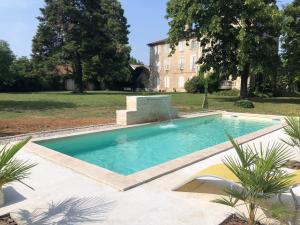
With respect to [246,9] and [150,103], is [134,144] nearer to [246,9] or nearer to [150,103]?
[150,103]

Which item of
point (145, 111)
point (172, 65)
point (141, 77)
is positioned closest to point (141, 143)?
point (145, 111)

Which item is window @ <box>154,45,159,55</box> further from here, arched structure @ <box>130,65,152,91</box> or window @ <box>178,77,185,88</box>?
window @ <box>178,77,185,88</box>

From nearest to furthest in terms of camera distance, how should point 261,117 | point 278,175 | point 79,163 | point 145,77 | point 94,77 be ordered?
point 278,175 < point 79,163 < point 261,117 < point 94,77 < point 145,77

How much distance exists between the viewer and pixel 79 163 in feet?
22.0

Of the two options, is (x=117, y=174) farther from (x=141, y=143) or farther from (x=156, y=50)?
(x=156, y=50)

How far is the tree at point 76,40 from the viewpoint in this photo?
35.4 meters

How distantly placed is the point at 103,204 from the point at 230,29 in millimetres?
22813

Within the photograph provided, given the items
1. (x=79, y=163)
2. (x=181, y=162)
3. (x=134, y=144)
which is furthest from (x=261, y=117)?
(x=79, y=163)

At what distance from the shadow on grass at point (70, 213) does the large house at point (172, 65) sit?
3750 cm

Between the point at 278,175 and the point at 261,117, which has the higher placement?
the point at 278,175

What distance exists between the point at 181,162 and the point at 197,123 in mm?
8649

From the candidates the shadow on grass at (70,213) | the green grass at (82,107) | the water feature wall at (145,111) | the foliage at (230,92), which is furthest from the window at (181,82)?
the shadow on grass at (70,213)

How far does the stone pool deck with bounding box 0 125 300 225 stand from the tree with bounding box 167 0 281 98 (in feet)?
65.6

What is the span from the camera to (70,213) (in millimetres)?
4305
